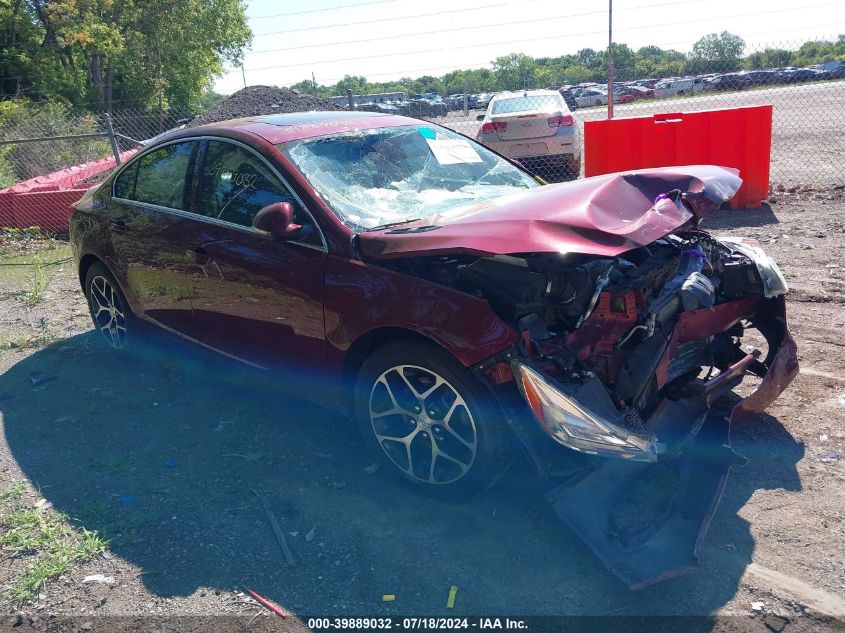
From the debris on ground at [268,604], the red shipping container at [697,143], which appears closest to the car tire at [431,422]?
the debris on ground at [268,604]

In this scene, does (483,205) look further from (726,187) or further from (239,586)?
(239,586)

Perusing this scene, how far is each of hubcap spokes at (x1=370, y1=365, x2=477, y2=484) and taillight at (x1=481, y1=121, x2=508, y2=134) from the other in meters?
8.95

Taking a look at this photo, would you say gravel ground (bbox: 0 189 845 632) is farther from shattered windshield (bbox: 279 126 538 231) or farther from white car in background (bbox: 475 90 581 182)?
white car in background (bbox: 475 90 581 182)

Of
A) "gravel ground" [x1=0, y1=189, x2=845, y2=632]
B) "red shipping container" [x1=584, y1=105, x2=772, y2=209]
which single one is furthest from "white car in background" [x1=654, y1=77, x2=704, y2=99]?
"gravel ground" [x1=0, y1=189, x2=845, y2=632]

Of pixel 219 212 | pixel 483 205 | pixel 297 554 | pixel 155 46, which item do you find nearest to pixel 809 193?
pixel 483 205

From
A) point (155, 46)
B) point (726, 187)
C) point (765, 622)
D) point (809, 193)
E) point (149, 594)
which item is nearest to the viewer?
point (765, 622)

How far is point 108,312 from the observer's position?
565 cm

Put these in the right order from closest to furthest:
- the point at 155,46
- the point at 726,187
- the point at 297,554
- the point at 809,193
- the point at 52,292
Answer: the point at 297,554
the point at 726,187
the point at 52,292
the point at 809,193
the point at 155,46

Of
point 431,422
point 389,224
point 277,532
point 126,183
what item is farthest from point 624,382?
point 126,183

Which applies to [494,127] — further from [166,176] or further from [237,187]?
[237,187]

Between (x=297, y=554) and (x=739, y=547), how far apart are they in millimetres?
1961

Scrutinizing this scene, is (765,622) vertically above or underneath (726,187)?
underneath

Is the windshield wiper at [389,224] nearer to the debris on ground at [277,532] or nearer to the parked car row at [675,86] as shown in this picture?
the debris on ground at [277,532]

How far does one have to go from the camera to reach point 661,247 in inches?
159
